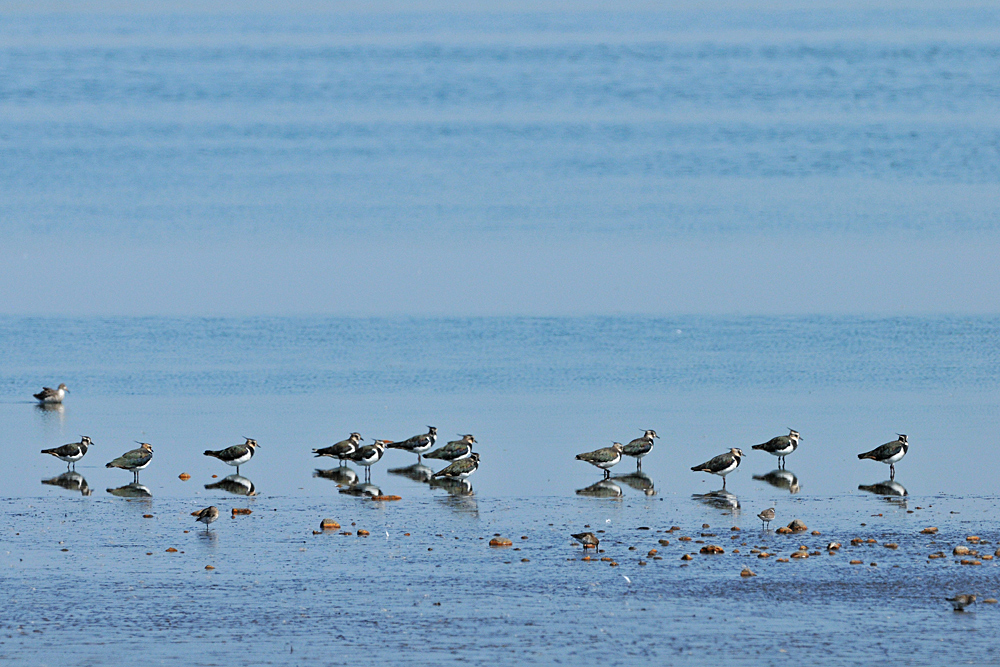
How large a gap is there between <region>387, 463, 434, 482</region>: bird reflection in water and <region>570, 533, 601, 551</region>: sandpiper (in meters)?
3.88

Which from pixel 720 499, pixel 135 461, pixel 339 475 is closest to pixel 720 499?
pixel 720 499

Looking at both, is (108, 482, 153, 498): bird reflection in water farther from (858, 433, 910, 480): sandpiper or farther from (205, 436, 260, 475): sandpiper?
(858, 433, 910, 480): sandpiper

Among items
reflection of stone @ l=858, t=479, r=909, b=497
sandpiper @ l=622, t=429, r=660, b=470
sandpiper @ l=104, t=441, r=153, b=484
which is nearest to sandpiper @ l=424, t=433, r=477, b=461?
sandpiper @ l=622, t=429, r=660, b=470

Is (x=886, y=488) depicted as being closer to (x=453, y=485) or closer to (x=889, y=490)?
(x=889, y=490)

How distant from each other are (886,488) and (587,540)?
14.0 feet

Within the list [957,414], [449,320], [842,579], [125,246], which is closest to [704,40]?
[125,246]

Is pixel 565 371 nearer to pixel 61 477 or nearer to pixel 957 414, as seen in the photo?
pixel 957 414

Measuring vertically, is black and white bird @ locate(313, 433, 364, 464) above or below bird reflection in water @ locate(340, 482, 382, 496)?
above

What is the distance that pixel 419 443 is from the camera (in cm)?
1762

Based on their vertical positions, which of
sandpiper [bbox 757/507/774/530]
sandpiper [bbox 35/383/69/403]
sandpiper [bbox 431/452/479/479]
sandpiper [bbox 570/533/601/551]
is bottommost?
sandpiper [bbox 570/533/601/551]

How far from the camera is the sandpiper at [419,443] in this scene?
693 inches

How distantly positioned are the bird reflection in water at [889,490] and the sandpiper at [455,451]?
4.15 metres

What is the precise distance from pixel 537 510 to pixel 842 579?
3.64 metres

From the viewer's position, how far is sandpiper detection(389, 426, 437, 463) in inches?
693
